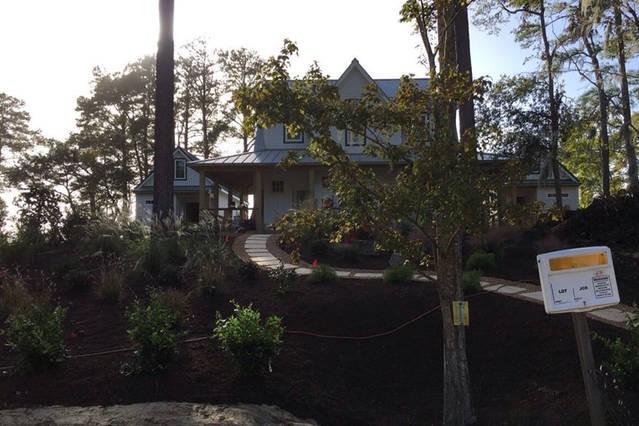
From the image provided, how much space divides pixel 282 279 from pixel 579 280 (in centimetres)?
536

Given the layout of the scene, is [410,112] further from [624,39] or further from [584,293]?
[624,39]

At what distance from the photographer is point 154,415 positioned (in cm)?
425

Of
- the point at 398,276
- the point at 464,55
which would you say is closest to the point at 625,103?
the point at 464,55

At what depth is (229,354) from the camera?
508 centimetres

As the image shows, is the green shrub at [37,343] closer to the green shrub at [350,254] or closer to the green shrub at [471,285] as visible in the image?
the green shrub at [471,285]

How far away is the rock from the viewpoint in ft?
13.7

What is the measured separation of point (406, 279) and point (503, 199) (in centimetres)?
415

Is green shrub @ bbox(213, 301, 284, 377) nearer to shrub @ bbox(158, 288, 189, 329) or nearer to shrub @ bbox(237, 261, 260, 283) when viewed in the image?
shrub @ bbox(158, 288, 189, 329)

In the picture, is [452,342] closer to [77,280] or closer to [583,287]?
[583,287]

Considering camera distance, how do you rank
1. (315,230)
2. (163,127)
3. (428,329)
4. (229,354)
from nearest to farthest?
(315,230)
(229,354)
(428,329)
(163,127)

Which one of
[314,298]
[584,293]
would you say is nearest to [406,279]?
[314,298]

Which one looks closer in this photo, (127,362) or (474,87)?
(474,87)

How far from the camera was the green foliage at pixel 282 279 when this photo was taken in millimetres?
7590

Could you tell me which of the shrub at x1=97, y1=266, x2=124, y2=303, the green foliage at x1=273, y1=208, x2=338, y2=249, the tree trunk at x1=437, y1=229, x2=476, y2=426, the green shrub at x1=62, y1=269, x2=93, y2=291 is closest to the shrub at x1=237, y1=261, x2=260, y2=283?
the shrub at x1=97, y1=266, x2=124, y2=303
